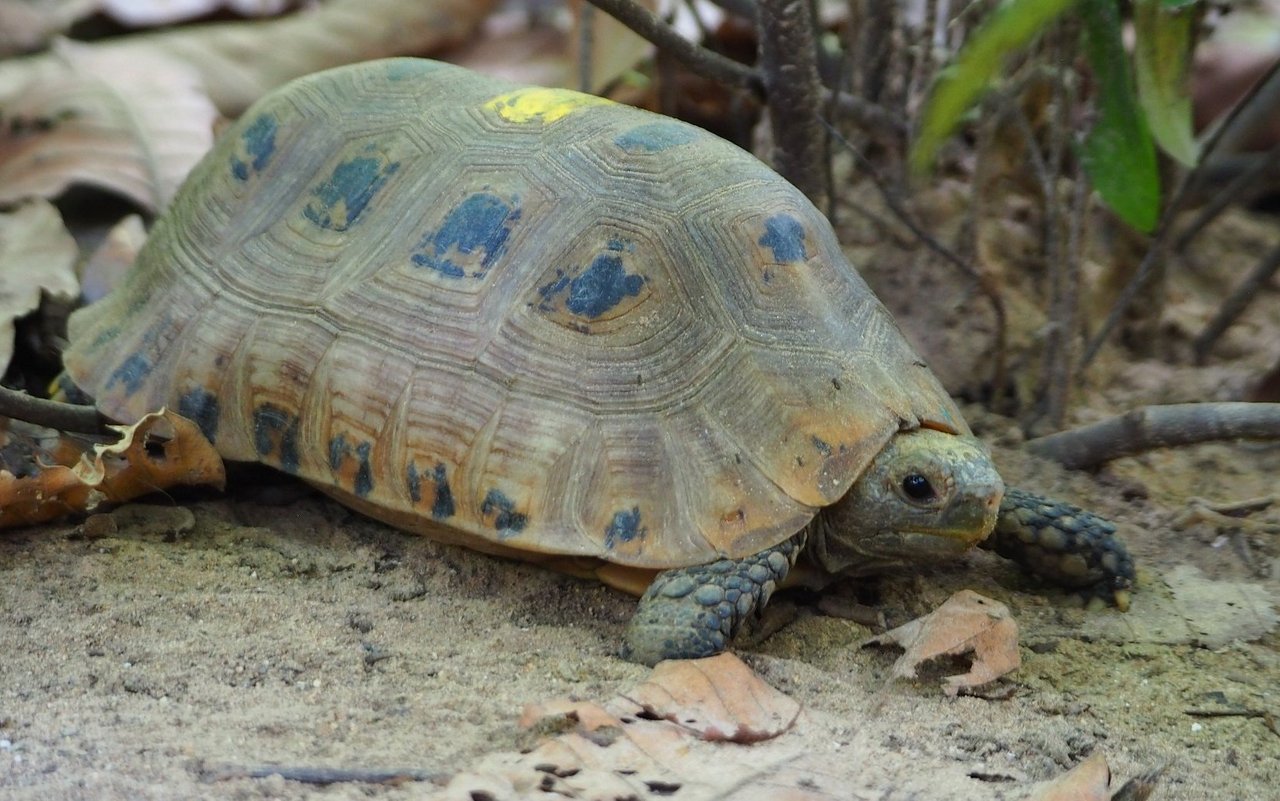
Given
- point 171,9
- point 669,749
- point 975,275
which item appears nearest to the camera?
point 669,749

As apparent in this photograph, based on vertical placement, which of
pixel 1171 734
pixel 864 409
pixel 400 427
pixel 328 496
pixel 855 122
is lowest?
pixel 328 496

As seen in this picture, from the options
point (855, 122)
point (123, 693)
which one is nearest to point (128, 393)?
point (123, 693)

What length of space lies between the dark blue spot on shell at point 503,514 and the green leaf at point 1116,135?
1553mm

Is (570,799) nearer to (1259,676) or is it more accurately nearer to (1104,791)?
(1104,791)

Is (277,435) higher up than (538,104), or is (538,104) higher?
(538,104)

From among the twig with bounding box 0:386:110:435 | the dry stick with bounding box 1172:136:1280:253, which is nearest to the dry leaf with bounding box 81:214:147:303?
the twig with bounding box 0:386:110:435

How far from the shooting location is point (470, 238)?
3.15 m

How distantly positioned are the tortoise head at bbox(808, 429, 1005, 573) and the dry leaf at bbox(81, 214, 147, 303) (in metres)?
2.40

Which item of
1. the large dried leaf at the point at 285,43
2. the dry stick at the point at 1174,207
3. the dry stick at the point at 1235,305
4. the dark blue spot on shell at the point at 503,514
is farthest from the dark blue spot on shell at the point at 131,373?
the dry stick at the point at 1235,305

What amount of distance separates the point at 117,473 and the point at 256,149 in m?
0.99

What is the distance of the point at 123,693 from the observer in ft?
7.80

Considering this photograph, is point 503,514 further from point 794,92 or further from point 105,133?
point 105,133

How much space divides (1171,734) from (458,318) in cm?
178

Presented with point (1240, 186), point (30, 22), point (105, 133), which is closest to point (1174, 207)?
point (1240, 186)
